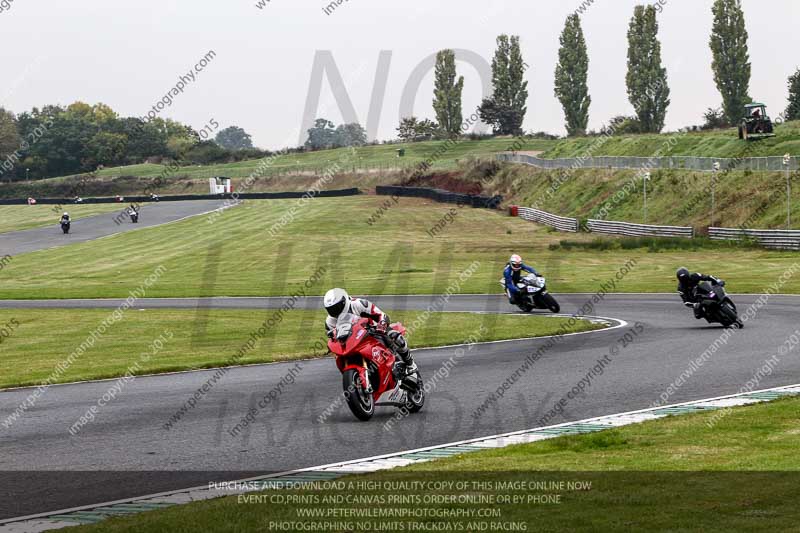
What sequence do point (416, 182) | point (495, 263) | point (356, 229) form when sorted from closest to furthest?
point (495, 263) < point (356, 229) < point (416, 182)

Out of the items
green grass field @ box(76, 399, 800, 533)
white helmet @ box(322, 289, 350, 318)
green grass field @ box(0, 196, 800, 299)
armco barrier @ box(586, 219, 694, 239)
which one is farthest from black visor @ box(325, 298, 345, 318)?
armco barrier @ box(586, 219, 694, 239)

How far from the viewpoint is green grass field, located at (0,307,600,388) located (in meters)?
19.7

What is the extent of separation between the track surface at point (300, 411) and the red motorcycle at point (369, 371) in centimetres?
28

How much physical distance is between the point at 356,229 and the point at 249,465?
55636 millimetres

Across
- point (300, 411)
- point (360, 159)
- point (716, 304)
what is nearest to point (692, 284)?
point (716, 304)

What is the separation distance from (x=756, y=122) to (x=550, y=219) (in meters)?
15.1

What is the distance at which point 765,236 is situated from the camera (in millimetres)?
46656

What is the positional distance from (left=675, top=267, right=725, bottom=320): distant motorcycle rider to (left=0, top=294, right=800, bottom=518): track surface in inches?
22.3


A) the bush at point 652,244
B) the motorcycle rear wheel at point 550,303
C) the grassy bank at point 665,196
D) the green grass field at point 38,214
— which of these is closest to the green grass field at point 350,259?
the bush at point 652,244

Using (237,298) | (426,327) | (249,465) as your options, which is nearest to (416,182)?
(237,298)

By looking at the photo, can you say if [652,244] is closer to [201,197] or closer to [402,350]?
[402,350]

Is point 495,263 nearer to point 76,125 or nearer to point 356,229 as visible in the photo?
point 356,229

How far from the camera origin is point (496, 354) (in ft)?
64.1

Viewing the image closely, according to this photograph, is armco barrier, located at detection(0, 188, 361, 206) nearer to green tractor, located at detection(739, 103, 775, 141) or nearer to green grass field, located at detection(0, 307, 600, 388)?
green tractor, located at detection(739, 103, 775, 141)
